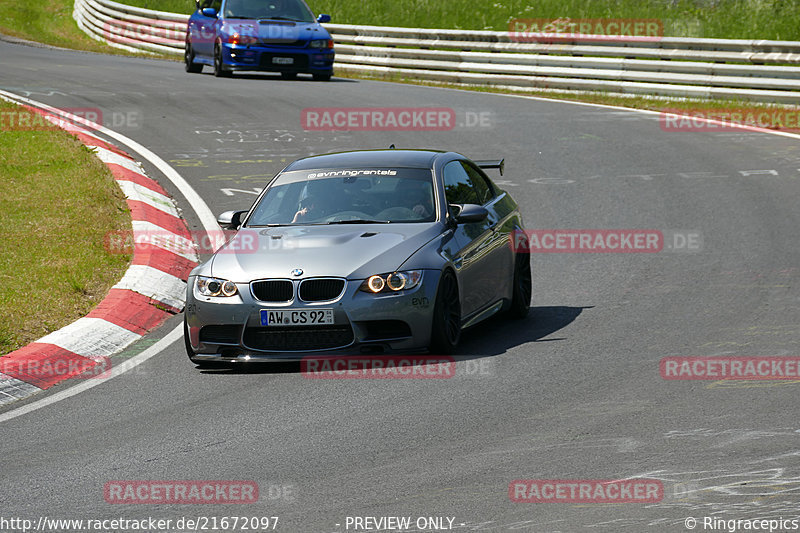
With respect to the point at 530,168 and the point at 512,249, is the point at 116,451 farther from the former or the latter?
the point at 530,168

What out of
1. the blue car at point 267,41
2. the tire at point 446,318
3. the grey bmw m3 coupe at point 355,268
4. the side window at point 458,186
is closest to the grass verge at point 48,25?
the blue car at point 267,41

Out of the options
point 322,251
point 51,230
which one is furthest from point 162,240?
point 322,251

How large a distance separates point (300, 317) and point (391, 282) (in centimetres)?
66

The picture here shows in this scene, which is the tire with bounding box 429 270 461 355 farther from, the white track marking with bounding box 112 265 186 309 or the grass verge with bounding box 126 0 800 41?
the grass verge with bounding box 126 0 800 41

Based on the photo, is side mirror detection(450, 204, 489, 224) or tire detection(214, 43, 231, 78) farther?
tire detection(214, 43, 231, 78)

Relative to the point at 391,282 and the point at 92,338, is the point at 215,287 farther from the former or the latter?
the point at 92,338

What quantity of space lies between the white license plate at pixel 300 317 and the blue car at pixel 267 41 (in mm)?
18671

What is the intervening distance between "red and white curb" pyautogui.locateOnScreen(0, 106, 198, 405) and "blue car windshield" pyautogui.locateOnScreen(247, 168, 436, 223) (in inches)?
54.4

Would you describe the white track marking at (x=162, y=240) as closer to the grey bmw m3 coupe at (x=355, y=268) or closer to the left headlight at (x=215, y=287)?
the grey bmw m3 coupe at (x=355, y=268)

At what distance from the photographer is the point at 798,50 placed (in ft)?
73.8

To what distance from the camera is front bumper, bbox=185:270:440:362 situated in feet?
28.9

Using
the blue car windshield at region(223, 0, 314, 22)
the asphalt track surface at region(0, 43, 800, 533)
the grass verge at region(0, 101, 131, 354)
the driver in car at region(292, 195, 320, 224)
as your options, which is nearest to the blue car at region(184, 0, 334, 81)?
the blue car windshield at region(223, 0, 314, 22)

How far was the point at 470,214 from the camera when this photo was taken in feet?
32.0

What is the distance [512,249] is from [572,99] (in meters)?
15.1
